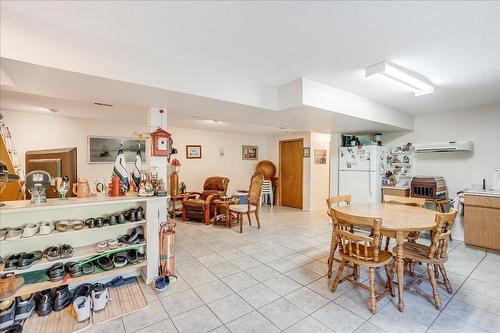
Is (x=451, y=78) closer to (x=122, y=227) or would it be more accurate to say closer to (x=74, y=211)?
(x=122, y=227)

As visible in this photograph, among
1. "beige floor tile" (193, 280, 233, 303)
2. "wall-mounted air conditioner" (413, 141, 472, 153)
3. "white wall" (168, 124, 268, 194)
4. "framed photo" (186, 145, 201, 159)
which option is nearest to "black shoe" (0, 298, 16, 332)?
"beige floor tile" (193, 280, 233, 303)

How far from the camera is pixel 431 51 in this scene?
2.07 metres

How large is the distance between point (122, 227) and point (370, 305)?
102 inches

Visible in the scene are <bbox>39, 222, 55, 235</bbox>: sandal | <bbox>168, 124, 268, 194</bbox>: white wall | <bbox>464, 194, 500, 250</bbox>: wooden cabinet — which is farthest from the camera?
<bbox>168, 124, 268, 194</bbox>: white wall

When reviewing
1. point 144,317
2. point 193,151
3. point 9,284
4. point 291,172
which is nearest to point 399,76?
point 144,317

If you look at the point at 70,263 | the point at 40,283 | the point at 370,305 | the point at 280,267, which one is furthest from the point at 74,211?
the point at 370,305

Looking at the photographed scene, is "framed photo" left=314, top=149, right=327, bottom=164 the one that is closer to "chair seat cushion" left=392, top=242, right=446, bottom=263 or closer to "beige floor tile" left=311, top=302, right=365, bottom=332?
"chair seat cushion" left=392, top=242, right=446, bottom=263

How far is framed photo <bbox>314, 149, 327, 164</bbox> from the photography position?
634cm

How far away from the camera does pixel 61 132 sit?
14.2 ft

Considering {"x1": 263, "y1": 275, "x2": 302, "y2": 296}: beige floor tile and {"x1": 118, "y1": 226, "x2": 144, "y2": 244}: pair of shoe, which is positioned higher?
{"x1": 118, "y1": 226, "x2": 144, "y2": 244}: pair of shoe

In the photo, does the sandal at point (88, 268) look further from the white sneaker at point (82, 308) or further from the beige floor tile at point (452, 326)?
the beige floor tile at point (452, 326)

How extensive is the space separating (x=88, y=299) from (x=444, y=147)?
5.32m

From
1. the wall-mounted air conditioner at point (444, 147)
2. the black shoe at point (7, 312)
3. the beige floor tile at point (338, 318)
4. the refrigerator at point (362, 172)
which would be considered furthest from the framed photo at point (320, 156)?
the black shoe at point (7, 312)

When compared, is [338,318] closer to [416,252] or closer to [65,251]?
[416,252]
